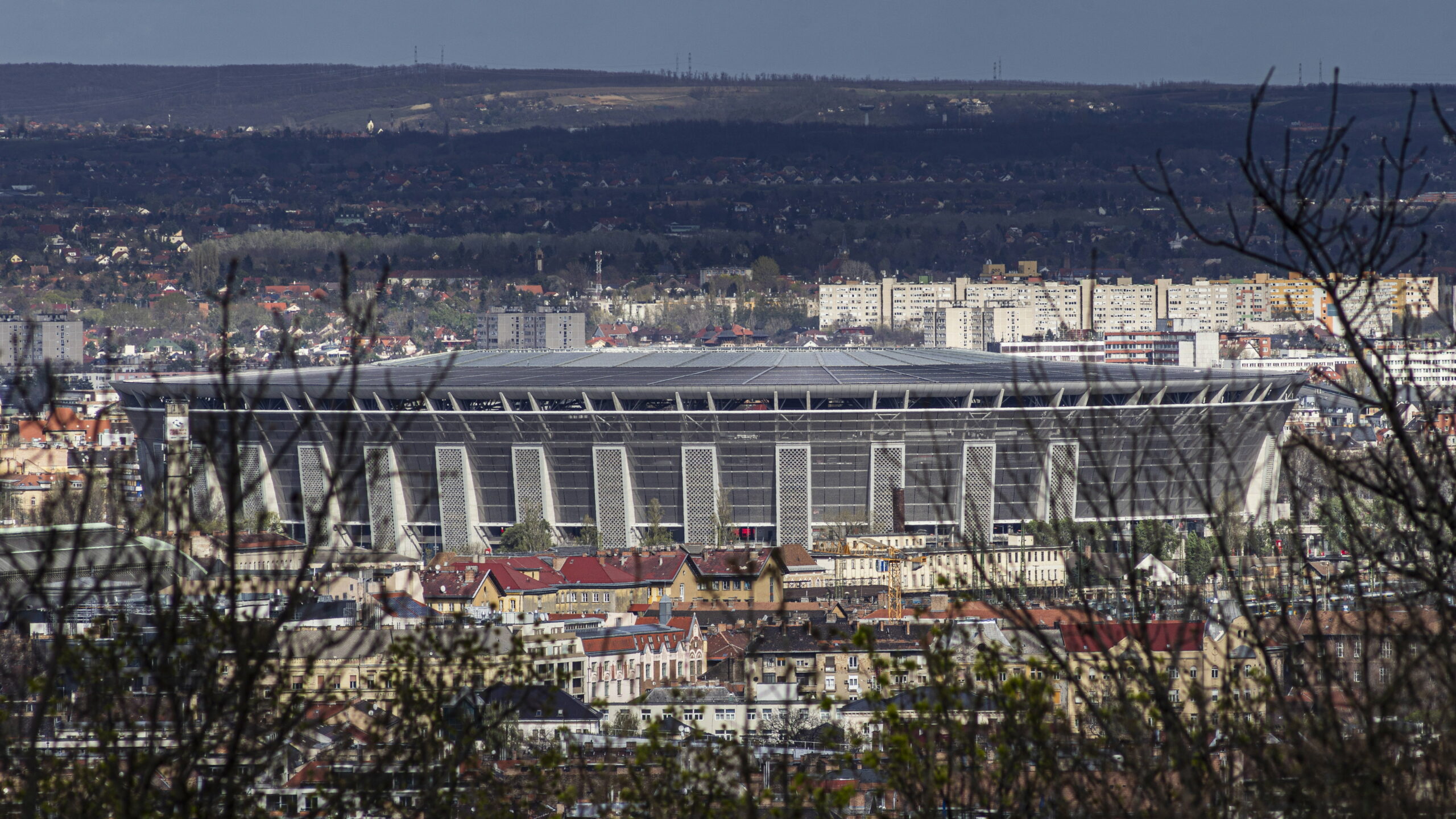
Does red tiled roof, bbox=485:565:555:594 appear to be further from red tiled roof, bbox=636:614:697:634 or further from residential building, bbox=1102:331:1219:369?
residential building, bbox=1102:331:1219:369

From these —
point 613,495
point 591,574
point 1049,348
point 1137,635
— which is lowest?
point 591,574

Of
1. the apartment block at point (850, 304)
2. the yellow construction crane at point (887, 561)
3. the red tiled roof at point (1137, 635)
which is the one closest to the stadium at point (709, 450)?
the yellow construction crane at point (887, 561)

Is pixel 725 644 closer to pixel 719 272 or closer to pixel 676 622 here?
pixel 676 622

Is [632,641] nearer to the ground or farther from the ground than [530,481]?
nearer to the ground

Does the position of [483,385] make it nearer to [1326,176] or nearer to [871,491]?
[871,491]

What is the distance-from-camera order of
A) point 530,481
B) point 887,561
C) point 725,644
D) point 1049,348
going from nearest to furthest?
point 725,644 < point 887,561 < point 530,481 < point 1049,348

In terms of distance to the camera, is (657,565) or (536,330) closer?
(657,565)

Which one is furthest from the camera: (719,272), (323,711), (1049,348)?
(719,272)

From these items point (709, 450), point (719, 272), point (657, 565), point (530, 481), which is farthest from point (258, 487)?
point (719, 272)
